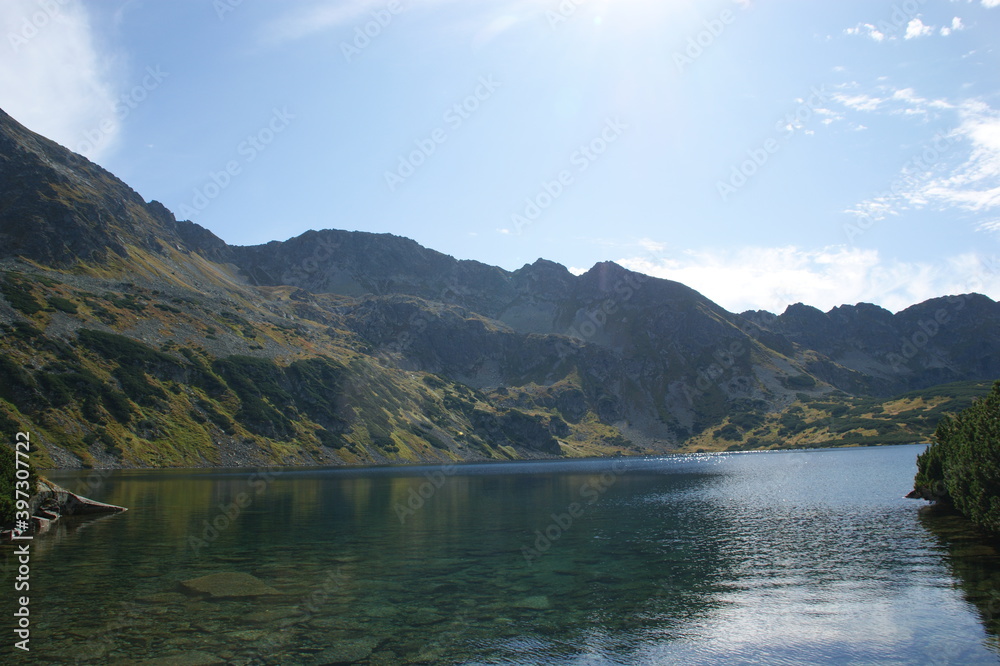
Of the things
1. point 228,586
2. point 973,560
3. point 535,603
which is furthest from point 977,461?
point 228,586

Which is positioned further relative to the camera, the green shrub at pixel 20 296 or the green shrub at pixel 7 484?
the green shrub at pixel 20 296

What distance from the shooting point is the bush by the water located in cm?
4609

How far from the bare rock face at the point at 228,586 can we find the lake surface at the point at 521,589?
86cm

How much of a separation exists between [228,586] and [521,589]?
57.6 feet

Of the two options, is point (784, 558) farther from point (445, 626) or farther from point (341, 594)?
point (341, 594)

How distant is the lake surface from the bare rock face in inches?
33.7

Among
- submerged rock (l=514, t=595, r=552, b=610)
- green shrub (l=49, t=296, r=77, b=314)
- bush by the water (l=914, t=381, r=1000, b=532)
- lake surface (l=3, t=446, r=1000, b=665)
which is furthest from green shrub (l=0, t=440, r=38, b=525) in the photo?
green shrub (l=49, t=296, r=77, b=314)

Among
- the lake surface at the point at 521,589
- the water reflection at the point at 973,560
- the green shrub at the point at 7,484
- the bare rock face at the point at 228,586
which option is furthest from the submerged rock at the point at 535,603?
the green shrub at the point at 7,484

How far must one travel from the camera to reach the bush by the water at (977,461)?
151 feet

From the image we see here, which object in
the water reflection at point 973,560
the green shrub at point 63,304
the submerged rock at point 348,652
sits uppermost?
the green shrub at point 63,304

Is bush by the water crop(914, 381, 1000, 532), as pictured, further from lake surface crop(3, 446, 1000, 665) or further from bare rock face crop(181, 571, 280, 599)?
bare rock face crop(181, 571, 280, 599)

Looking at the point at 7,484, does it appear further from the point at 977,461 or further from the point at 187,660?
the point at 977,461

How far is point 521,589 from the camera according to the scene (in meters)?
33.2

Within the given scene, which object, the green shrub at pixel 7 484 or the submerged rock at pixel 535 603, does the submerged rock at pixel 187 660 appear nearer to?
the submerged rock at pixel 535 603
